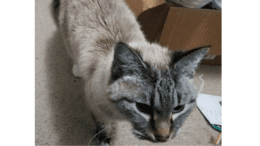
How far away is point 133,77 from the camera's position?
0.63 m

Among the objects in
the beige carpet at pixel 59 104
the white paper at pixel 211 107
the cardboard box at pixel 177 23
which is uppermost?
the cardboard box at pixel 177 23

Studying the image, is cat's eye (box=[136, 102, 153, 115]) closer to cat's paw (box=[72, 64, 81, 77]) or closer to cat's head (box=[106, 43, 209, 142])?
cat's head (box=[106, 43, 209, 142])

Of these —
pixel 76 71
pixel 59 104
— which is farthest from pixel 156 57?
pixel 59 104

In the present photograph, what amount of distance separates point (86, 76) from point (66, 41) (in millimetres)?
394

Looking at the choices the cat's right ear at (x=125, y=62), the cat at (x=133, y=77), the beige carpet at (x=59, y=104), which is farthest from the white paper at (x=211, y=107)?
the cat's right ear at (x=125, y=62)

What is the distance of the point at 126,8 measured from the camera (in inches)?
39.3

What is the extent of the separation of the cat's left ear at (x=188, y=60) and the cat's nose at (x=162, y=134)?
27 cm

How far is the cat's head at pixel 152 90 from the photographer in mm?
603

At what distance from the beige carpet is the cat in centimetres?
18

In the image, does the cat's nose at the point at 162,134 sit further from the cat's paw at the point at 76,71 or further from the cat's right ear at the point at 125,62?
the cat's paw at the point at 76,71

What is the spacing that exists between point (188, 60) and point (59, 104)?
92cm

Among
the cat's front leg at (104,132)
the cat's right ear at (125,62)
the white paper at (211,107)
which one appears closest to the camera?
the cat's right ear at (125,62)

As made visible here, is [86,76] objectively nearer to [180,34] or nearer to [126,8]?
[126,8]
